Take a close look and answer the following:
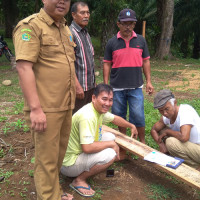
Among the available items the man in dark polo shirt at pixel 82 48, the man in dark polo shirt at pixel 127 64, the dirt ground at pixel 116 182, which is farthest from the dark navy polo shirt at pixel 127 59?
the dirt ground at pixel 116 182

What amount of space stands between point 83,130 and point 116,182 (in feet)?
2.80

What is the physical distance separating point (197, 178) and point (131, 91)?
1.55 m

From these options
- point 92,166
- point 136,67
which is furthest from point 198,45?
point 92,166

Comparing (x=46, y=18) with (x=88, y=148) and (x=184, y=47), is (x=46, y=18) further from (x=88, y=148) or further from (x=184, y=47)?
(x=184, y=47)

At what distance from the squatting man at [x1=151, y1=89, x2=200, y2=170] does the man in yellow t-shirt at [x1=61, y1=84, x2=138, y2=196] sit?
28.0 inches

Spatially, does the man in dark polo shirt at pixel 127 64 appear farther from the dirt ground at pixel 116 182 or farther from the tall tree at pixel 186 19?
the tall tree at pixel 186 19

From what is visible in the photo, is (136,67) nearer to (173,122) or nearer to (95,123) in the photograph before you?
(173,122)

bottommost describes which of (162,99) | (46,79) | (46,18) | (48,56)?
(162,99)

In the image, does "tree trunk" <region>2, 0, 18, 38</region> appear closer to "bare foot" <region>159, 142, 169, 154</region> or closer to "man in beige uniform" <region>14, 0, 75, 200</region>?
"bare foot" <region>159, 142, 169, 154</region>

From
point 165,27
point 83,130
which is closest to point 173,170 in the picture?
point 83,130

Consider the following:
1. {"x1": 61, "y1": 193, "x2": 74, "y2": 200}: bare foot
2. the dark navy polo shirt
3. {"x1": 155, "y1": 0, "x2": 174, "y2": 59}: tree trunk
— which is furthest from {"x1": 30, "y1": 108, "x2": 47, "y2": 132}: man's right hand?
{"x1": 155, "y1": 0, "x2": 174, "y2": 59}: tree trunk

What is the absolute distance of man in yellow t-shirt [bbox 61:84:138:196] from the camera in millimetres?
2701

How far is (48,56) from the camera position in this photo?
6.81 ft

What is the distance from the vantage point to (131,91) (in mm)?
3754
